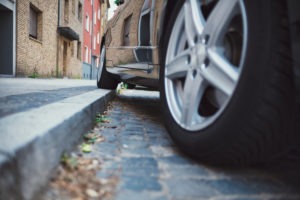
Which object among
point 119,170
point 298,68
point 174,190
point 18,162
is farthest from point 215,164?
point 18,162

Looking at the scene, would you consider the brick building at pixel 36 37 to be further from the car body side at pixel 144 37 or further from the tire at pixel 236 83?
the tire at pixel 236 83

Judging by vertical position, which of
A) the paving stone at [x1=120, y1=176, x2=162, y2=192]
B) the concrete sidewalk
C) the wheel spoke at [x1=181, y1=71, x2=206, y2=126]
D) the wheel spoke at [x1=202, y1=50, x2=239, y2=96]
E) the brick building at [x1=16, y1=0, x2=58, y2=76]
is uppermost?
the brick building at [x1=16, y1=0, x2=58, y2=76]

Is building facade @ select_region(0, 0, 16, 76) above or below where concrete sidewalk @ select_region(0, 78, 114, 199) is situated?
above

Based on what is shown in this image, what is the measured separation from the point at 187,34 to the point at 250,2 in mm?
536

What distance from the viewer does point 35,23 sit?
13.4 meters

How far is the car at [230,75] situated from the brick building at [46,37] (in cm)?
1019

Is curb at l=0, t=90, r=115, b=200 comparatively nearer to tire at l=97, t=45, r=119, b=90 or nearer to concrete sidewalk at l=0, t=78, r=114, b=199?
concrete sidewalk at l=0, t=78, r=114, b=199

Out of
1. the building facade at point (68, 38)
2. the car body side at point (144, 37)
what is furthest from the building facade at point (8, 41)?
the car body side at point (144, 37)

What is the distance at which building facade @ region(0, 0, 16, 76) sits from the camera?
1041 centimetres

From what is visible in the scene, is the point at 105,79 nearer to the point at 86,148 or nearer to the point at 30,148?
the point at 86,148

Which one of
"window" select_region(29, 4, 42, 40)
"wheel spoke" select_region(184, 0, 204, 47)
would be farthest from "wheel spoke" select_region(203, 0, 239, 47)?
"window" select_region(29, 4, 42, 40)

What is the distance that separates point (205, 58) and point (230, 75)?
26 cm

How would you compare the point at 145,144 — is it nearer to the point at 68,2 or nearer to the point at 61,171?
the point at 61,171

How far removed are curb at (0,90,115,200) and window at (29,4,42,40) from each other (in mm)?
12583
